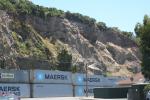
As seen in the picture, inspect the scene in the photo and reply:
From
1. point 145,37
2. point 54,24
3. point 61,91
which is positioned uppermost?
point 54,24

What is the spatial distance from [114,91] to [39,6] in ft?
159

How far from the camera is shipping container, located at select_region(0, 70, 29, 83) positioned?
76.4 metres

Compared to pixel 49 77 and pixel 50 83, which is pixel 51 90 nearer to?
pixel 50 83

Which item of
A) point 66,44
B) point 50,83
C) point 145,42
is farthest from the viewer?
point 66,44

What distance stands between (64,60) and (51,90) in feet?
65.9

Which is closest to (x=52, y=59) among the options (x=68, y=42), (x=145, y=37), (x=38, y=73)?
(x=68, y=42)

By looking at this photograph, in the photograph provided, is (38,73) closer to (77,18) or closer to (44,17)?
(44,17)

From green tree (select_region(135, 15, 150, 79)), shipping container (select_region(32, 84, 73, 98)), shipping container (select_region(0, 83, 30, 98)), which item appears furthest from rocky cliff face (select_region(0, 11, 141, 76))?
green tree (select_region(135, 15, 150, 79))

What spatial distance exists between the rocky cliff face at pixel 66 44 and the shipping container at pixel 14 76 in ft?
37.3

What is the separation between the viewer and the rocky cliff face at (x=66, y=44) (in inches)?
3858

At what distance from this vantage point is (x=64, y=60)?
105875mm

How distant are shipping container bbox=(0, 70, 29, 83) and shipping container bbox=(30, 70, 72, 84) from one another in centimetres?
145

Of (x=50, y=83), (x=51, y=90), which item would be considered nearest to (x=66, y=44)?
(x=50, y=83)

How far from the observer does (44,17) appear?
117 meters
